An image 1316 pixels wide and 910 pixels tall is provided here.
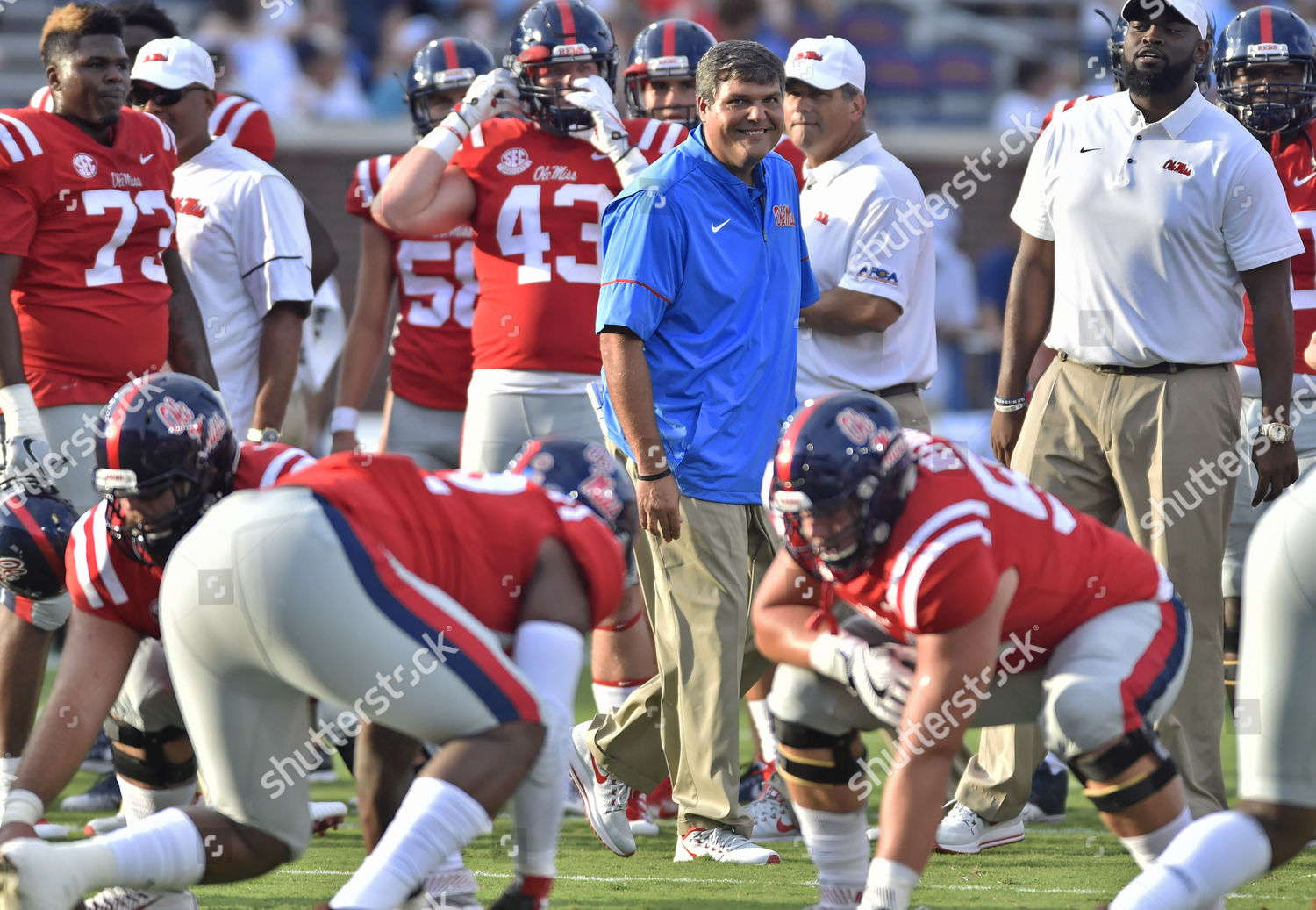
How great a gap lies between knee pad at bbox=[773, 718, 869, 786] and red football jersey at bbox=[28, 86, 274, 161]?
3.90 metres

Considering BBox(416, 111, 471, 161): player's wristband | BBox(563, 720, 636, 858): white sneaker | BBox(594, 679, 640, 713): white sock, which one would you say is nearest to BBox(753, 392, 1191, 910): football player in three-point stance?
BBox(563, 720, 636, 858): white sneaker

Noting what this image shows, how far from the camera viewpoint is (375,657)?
323cm

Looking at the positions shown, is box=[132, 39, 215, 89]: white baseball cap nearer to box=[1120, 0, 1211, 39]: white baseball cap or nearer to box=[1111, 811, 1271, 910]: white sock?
box=[1120, 0, 1211, 39]: white baseball cap

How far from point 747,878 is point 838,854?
2.89 ft

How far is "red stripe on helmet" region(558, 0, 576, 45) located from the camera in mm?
5898

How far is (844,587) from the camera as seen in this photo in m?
3.70

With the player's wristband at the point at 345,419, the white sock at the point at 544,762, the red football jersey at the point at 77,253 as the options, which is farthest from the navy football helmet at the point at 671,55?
the white sock at the point at 544,762

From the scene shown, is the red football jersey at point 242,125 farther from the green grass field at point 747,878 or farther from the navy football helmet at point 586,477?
the navy football helmet at point 586,477

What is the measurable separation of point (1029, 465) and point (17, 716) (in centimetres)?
297

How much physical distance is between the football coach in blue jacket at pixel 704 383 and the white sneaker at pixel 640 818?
0.52 m

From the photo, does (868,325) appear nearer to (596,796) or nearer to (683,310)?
(683,310)

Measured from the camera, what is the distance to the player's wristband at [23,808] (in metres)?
3.48

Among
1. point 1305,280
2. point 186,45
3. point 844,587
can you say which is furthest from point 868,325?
point 186,45

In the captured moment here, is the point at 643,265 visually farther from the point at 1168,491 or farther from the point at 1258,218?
the point at 1258,218
